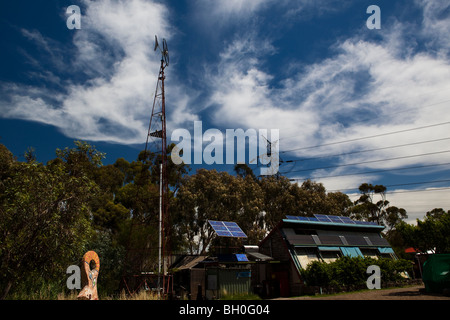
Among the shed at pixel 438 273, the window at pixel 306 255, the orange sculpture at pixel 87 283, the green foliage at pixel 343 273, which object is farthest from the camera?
the window at pixel 306 255

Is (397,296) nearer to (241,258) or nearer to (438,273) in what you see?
(438,273)

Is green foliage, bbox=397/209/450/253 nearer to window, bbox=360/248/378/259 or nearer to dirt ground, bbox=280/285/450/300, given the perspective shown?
dirt ground, bbox=280/285/450/300

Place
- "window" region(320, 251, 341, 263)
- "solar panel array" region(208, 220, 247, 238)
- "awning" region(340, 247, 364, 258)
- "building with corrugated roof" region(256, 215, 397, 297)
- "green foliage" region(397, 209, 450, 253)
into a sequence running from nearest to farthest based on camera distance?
"green foliage" region(397, 209, 450, 253)
"solar panel array" region(208, 220, 247, 238)
"building with corrugated roof" region(256, 215, 397, 297)
"window" region(320, 251, 341, 263)
"awning" region(340, 247, 364, 258)

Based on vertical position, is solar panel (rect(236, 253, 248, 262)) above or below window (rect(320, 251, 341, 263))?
above

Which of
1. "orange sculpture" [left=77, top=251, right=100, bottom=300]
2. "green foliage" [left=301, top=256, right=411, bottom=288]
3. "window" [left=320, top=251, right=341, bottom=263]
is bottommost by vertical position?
"green foliage" [left=301, top=256, right=411, bottom=288]

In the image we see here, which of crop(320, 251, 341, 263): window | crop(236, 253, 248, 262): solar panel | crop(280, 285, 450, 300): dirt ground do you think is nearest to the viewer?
crop(280, 285, 450, 300): dirt ground

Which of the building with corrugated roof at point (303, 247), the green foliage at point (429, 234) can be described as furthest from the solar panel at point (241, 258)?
the green foliage at point (429, 234)

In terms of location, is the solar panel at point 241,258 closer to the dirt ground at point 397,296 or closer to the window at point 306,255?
the window at point 306,255

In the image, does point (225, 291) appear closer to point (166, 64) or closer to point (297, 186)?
point (166, 64)

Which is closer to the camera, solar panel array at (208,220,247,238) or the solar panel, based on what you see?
the solar panel

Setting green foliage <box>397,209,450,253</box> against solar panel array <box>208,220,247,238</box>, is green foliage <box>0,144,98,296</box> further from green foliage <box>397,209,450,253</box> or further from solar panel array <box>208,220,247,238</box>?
green foliage <box>397,209,450,253</box>


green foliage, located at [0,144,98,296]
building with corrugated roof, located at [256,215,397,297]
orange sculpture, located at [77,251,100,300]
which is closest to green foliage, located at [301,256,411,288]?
building with corrugated roof, located at [256,215,397,297]
